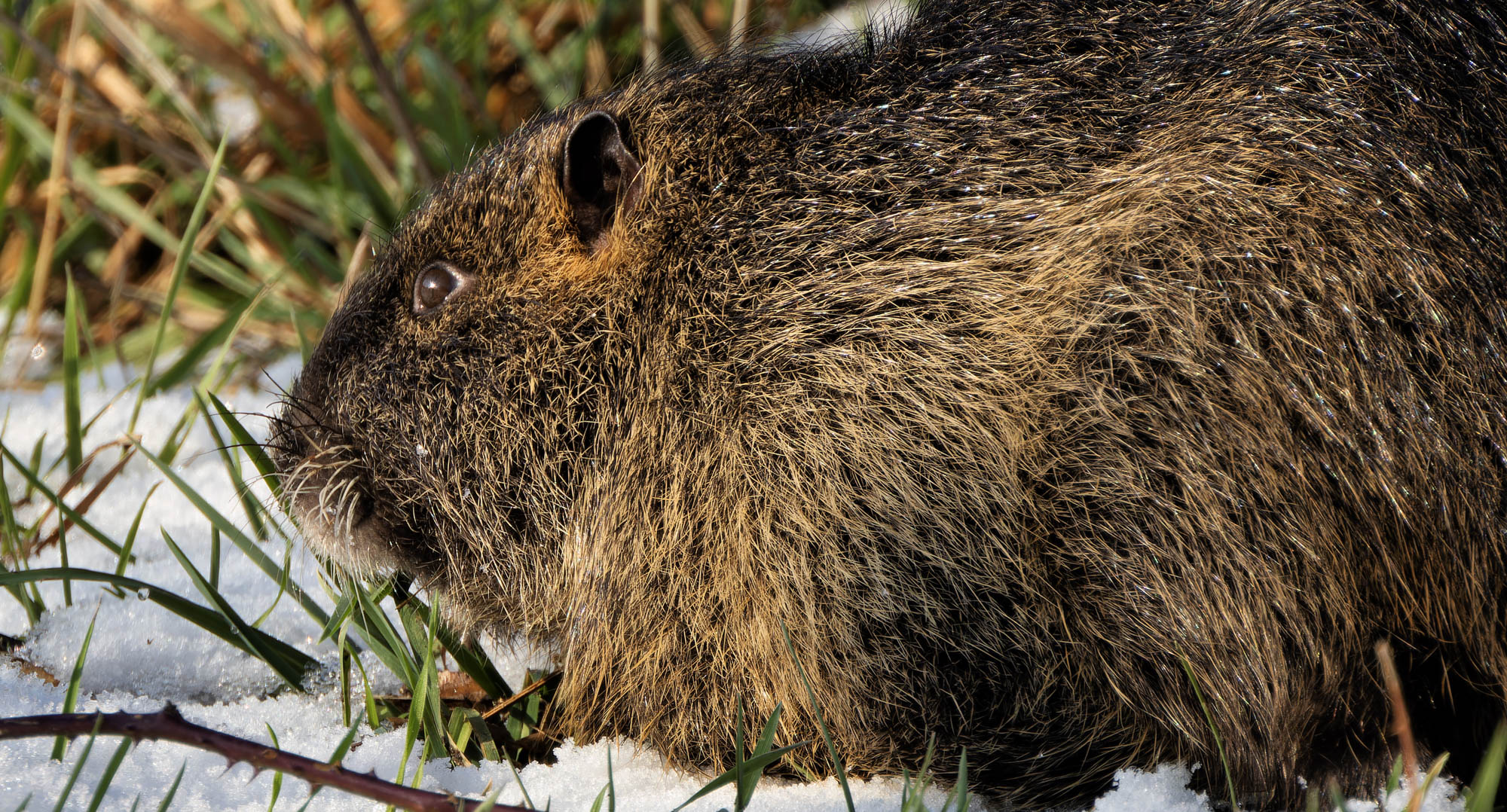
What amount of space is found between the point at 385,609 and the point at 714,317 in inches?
48.4

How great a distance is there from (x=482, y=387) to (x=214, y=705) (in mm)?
837

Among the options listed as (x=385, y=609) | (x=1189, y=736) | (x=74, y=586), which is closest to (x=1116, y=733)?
(x=1189, y=736)

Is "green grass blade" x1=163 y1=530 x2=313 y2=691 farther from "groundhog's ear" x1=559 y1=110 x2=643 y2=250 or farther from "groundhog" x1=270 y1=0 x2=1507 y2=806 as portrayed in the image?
"groundhog's ear" x1=559 y1=110 x2=643 y2=250

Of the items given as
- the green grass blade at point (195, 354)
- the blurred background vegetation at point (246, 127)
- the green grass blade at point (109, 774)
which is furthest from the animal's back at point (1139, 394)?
the blurred background vegetation at point (246, 127)

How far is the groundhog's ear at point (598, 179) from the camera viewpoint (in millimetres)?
2889

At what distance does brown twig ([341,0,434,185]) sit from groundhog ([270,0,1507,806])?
1575 mm

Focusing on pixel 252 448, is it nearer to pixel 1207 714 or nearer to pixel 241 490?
pixel 241 490

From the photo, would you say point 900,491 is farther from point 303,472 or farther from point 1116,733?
point 303,472

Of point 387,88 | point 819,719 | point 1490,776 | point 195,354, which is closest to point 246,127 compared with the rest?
point 387,88

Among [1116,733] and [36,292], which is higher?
[36,292]

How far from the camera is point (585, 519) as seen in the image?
275 centimetres

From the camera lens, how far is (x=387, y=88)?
172 inches

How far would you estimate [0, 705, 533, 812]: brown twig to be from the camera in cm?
187

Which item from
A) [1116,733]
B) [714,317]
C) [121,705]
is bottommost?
[1116,733]
